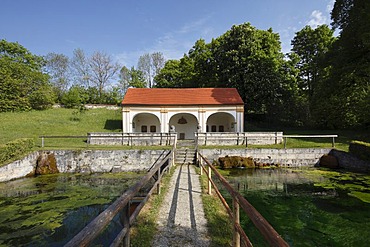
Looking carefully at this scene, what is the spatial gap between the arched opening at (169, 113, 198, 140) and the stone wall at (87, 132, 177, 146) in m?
7.24

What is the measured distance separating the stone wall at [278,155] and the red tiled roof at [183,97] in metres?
7.68

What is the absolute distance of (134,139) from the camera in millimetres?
16250

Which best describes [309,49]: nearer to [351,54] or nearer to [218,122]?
[351,54]

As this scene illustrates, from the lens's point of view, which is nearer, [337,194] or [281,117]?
[337,194]

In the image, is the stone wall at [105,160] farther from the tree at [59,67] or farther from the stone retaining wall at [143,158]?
the tree at [59,67]

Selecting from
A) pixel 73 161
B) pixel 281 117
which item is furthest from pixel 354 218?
pixel 281 117

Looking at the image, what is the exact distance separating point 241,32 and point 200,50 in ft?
32.4

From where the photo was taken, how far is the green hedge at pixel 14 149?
10.9 m

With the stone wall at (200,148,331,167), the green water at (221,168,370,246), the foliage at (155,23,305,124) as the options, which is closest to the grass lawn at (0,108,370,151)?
the foliage at (155,23,305,124)

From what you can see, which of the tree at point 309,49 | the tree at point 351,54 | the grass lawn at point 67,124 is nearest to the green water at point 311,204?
the grass lawn at point 67,124

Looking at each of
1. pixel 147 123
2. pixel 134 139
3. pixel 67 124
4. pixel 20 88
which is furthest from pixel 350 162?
pixel 20 88

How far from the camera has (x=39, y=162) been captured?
12.7 m

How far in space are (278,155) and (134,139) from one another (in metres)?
9.93

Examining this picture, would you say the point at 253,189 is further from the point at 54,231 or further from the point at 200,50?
the point at 200,50
